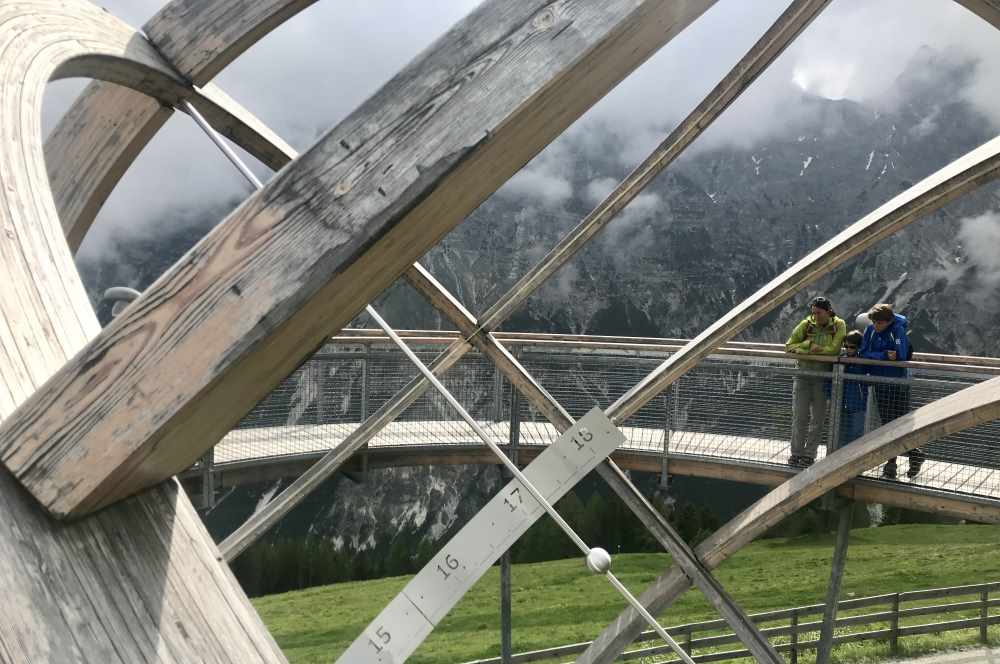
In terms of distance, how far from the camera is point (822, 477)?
5.42 metres

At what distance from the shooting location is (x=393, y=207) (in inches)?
31.5

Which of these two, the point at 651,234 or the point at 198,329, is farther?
the point at 651,234

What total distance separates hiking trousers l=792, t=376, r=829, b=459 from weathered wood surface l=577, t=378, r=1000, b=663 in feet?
4.84

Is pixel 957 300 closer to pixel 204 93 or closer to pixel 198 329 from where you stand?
pixel 204 93

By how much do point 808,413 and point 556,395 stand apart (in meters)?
3.21

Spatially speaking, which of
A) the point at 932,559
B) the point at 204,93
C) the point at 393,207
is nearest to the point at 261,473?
the point at 204,93

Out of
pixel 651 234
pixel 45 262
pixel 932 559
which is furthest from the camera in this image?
pixel 651 234

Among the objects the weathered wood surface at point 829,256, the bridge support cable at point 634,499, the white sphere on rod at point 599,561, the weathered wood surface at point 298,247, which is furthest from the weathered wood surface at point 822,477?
the weathered wood surface at point 298,247

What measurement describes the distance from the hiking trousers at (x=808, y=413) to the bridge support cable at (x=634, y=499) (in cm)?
236

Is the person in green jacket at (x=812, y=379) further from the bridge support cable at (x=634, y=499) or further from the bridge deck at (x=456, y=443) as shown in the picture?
the bridge support cable at (x=634, y=499)

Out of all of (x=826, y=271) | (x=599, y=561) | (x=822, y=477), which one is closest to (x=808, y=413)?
(x=822, y=477)

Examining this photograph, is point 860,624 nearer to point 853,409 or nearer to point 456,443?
point 853,409

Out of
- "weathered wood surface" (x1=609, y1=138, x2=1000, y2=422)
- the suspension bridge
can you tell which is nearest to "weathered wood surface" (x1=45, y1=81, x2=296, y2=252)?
"weathered wood surface" (x1=609, y1=138, x2=1000, y2=422)

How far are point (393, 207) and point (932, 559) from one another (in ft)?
48.3
